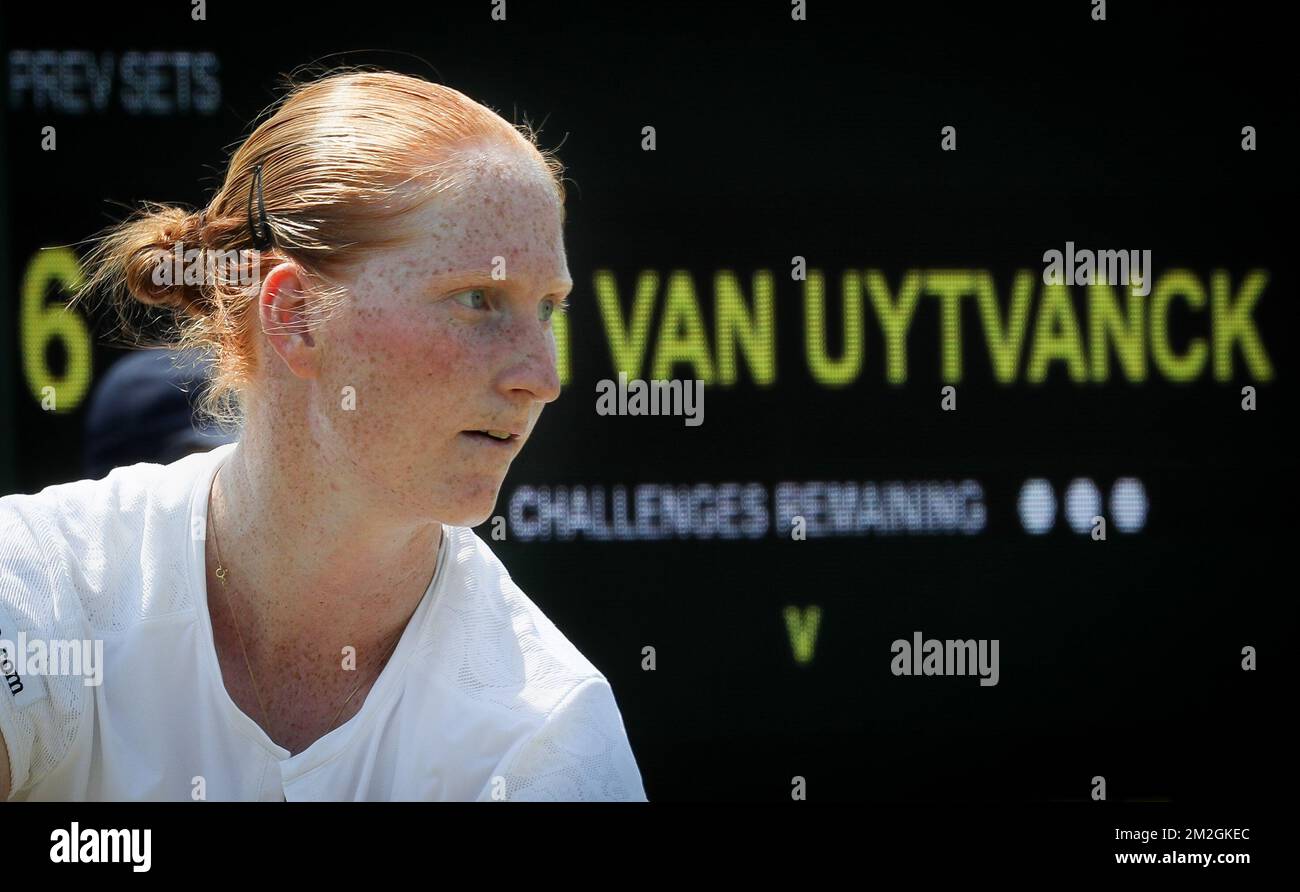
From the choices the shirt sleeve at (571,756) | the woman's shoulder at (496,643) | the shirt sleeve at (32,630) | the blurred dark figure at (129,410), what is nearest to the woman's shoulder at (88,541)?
the shirt sleeve at (32,630)

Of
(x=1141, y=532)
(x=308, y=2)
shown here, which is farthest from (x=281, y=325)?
(x=1141, y=532)

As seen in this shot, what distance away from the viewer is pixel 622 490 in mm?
2572

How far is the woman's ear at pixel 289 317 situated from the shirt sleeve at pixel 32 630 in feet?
1.07

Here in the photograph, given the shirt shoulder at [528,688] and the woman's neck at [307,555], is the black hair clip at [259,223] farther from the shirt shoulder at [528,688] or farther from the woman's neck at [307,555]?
the shirt shoulder at [528,688]

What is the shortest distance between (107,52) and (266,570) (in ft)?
3.73

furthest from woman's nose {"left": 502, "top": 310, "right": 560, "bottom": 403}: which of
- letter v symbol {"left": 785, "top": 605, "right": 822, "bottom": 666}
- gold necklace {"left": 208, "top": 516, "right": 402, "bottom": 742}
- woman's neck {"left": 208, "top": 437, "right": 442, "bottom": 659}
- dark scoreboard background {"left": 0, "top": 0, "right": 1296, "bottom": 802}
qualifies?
letter v symbol {"left": 785, "top": 605, "right": 822, "bottom": 666}

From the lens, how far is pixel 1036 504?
2566mm

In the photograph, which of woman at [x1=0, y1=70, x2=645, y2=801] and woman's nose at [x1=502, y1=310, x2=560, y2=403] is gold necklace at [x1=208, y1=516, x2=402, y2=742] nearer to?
woman at [x1=0, y1=70, x2=645, y2=801]

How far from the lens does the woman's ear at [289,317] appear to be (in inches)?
65.7

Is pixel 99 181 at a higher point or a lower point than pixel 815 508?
higher

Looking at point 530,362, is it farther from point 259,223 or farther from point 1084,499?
point 1084,499

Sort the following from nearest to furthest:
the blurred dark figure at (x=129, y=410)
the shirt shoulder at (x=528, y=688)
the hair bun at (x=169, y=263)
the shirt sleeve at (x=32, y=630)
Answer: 1. the shirt sleeve at (x=32, y=630)
2. the shirt shoulder at (x=528, y=688)
3. the hair bun at (x=169, y=263)
4. the blurred dark figure at (x=129, y=410)

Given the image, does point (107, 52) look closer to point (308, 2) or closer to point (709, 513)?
point (308, 2)
